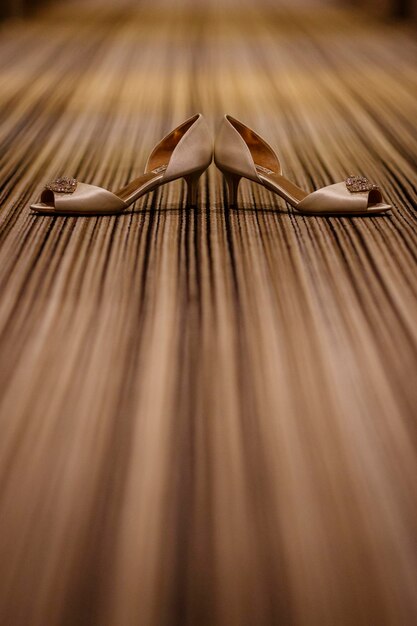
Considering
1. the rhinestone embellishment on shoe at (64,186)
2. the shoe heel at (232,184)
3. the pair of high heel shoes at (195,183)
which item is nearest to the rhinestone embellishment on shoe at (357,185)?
the pair of high heel shoes at (195,183)

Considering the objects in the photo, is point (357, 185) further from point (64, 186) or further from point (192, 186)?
point (64, 186)

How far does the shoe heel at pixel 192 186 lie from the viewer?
1633 millimetres

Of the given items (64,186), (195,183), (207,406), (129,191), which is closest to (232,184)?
(195,183)

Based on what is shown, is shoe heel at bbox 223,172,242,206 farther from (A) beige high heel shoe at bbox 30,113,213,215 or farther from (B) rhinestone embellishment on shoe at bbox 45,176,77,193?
(B) rhinestone embellishment on shoe at bbox 45,176,77,193

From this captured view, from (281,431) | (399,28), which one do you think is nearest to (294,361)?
(281,431)

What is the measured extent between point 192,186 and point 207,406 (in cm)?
81

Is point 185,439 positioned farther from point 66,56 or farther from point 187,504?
point 66,56

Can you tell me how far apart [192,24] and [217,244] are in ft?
15.4

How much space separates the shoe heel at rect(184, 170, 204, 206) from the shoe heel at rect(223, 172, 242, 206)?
0.07 metres

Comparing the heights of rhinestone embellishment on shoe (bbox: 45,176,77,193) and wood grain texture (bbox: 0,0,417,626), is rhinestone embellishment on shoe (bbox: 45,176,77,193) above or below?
above

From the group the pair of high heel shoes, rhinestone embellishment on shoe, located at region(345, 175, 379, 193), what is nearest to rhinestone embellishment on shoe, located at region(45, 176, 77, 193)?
the pair of high heel shoes

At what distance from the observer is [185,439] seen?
894mm

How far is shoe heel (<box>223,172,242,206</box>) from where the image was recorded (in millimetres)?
1659

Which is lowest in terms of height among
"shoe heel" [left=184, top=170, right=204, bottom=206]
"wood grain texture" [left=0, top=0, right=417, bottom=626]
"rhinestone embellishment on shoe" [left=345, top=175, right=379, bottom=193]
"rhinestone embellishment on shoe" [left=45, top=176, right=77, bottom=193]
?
"wood grain texture" [left=0, top=0, right=417, bottom=626]
